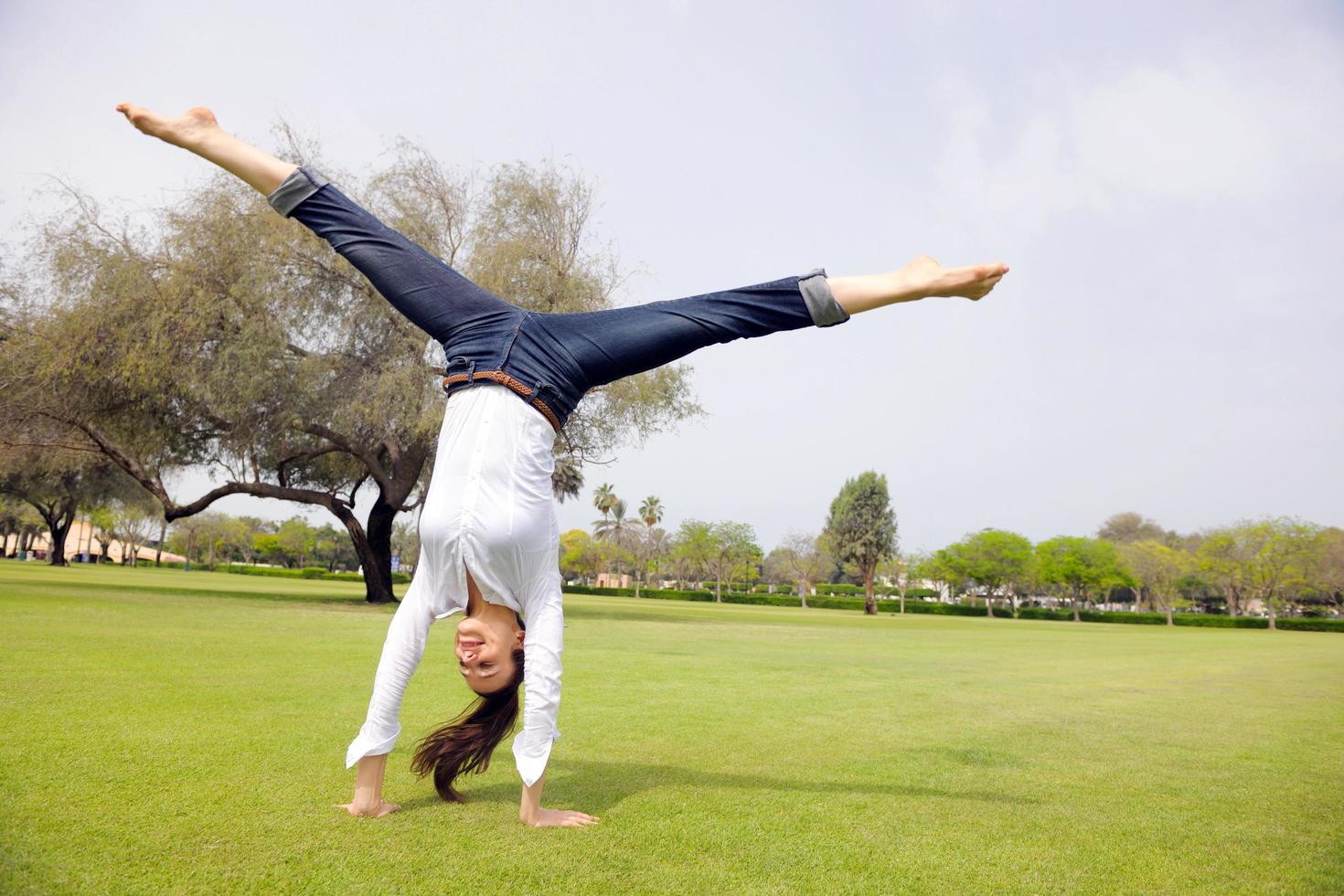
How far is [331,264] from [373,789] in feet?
66.6

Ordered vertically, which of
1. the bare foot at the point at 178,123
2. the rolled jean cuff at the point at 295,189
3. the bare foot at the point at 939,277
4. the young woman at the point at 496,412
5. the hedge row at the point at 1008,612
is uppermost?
the bare foot at the point at 178,123

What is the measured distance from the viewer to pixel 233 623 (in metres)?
13.1

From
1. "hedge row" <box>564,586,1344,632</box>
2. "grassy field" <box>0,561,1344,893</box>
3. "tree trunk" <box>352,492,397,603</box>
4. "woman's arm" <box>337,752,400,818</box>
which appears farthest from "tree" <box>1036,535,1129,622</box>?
"woman's arm" <box>337,752,400,818</box>

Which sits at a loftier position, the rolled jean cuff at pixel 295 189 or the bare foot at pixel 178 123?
the bare foot at pixel 178 123

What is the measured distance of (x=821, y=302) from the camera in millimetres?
3611

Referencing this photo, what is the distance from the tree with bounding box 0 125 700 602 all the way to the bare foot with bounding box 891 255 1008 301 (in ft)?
57.5

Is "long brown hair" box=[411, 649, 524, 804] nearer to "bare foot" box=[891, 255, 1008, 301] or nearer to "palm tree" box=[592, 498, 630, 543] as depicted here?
"bare foot" box=[891, 255, 1008, 301]

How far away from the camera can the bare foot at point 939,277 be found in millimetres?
3602

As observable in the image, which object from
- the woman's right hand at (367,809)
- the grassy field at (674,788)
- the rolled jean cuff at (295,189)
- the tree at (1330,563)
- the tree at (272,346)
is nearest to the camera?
the grassy field at (674,788)

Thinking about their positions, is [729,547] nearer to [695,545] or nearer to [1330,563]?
[695,545]

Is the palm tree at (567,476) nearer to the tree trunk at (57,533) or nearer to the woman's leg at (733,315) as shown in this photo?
the woman's leg at (733,315)

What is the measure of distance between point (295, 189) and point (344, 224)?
25 centimetres

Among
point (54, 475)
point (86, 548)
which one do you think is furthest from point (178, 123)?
point (86, 548)

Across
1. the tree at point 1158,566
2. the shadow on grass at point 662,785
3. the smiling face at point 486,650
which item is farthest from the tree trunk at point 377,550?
the tree at point 1158,566
